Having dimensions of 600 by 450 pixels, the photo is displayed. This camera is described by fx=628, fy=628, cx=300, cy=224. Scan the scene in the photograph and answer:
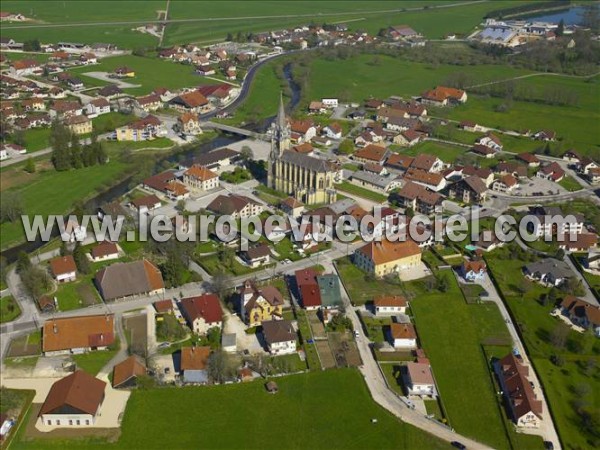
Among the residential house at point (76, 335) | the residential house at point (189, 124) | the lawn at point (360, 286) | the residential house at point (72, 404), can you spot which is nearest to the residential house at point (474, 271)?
the lawn at point (360, 286)

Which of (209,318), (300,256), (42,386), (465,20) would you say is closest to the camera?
(42,386)

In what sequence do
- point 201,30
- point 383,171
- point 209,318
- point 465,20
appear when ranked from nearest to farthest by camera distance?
1. point 209,318
2. point 383,171
3. point 201,30
4. point 465,20

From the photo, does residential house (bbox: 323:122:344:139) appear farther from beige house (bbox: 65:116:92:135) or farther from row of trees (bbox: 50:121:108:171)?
beige house (bbox: 65:116:92:135)

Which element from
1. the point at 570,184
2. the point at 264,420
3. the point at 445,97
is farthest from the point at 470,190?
the point at 445,97

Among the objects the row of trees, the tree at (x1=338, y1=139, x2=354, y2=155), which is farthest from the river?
the tree at (x1=338, y1=139, x2=354, y2=155)

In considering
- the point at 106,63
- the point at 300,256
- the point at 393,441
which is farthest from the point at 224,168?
the point at 106,63

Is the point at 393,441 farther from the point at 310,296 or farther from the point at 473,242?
the point at 473,242
